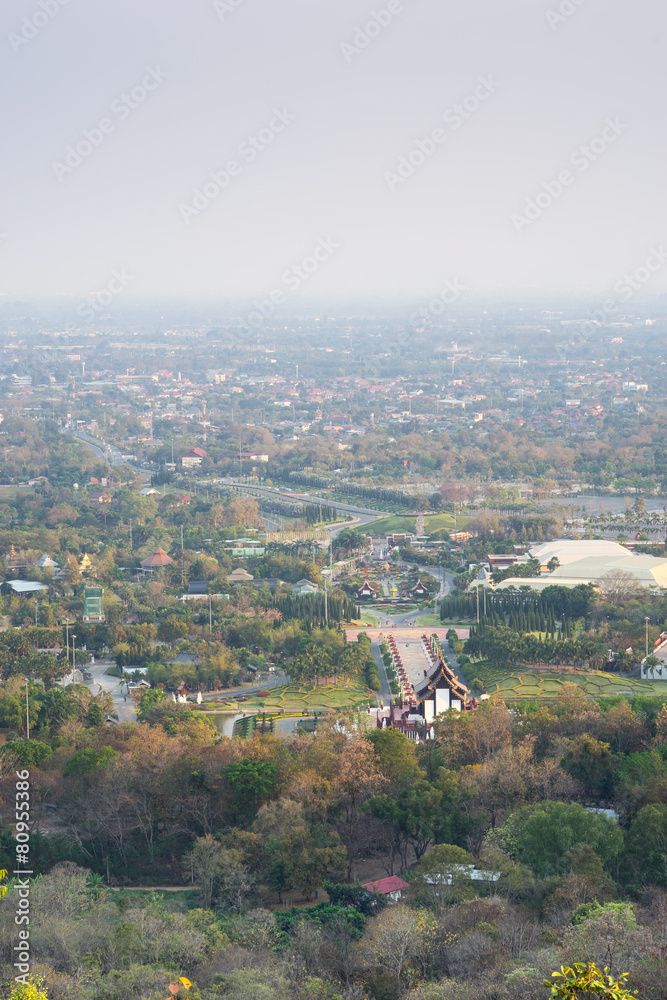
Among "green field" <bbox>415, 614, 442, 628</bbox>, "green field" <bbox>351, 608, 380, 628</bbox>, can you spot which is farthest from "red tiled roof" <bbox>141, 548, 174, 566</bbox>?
"green field" <bbox>415, 614, 442, 628</bbox>

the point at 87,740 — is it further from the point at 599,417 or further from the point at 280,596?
the point at 599,417

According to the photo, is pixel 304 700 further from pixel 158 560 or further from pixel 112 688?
pixel 158 560

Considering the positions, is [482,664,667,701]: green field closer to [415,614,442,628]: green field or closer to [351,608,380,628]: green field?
[415,614,442,628]: green field

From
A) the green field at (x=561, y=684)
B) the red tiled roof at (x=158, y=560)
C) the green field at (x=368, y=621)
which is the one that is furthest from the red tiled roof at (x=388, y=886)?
the red tiled roof at (x=158, y=560)

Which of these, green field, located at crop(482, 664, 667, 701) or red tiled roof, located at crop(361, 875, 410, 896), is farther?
green field, located at crop(482, 664, 667, 701)

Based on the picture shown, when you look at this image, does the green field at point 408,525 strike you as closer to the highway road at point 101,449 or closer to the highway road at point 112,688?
the highway road at point 112,688

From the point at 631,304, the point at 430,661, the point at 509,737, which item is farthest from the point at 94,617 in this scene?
the point at 631,304

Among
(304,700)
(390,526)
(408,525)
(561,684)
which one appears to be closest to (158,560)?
(390,526)
